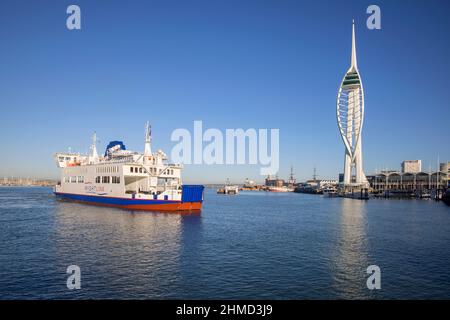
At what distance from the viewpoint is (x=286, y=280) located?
20406mm

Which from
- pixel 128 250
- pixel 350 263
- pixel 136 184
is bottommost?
pixel 350 263

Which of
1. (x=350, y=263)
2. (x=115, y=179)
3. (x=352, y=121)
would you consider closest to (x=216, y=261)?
(x=350, y=263)

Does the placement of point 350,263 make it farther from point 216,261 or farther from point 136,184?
point 136,184

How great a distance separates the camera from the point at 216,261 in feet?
81.4

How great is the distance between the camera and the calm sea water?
18.4 metres

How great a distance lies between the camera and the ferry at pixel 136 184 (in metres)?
57.8

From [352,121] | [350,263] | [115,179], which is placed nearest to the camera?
[350,263]

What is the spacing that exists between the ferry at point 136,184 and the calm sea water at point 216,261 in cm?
1619

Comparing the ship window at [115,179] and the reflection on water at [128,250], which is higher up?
the ship window at [115,179]

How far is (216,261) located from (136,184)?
149 ft

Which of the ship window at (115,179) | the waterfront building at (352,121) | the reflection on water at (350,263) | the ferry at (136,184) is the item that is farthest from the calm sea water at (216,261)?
the waterfront building at (352,121)

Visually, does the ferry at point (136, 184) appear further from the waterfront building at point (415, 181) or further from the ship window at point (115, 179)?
the waterfront building at point (415, 181)

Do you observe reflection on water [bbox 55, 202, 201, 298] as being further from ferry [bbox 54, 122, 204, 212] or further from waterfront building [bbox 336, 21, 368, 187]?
waterfront building [bbox 336, 21, 368, 187]
